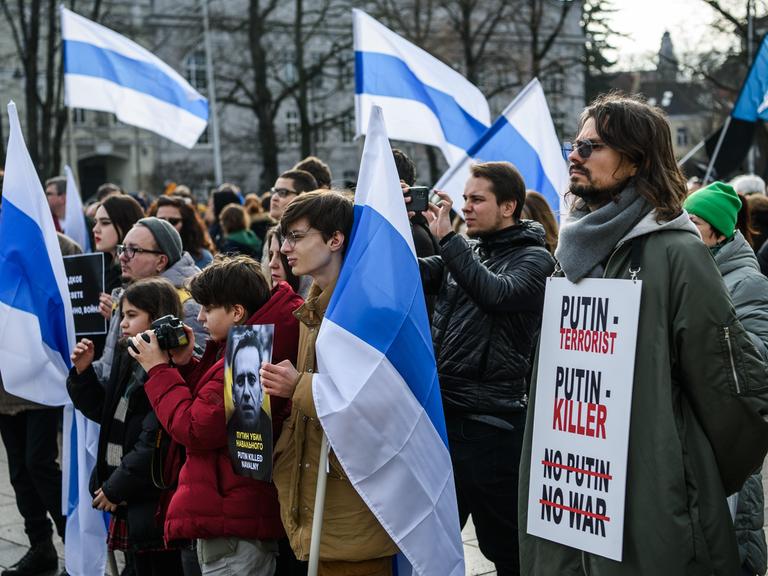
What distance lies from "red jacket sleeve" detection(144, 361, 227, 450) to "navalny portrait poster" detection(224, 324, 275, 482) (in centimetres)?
6

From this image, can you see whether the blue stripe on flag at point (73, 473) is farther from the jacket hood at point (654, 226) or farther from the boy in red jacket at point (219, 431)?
the jacket hood at point (654, 226)

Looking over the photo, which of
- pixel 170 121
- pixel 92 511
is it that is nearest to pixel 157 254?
pixel 92 511

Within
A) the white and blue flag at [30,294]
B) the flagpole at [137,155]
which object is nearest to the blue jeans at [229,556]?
the white and blue flag at [30,294]

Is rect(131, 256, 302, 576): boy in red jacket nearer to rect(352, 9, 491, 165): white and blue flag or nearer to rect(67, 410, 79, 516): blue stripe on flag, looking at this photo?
rect(67, 410, 79, 516): blue stripe on flag

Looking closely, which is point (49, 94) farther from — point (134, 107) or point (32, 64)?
point (134, 107)

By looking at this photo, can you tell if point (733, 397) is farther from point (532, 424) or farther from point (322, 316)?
point (322, 316)

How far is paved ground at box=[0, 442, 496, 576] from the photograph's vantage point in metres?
5.80

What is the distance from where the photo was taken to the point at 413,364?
3.73 m

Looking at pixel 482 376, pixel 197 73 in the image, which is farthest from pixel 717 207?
pixel 197 73

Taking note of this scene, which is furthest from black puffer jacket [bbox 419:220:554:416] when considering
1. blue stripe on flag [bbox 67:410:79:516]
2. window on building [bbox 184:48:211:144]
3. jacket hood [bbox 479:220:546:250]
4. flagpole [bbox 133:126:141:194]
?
flagpole [bbox 133:126:141:194]

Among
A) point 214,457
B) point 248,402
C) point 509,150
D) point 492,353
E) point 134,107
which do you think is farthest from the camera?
point 134,107

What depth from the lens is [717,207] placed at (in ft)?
14.3

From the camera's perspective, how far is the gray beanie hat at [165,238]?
17.9 ft

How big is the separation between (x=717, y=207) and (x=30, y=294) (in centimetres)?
340
